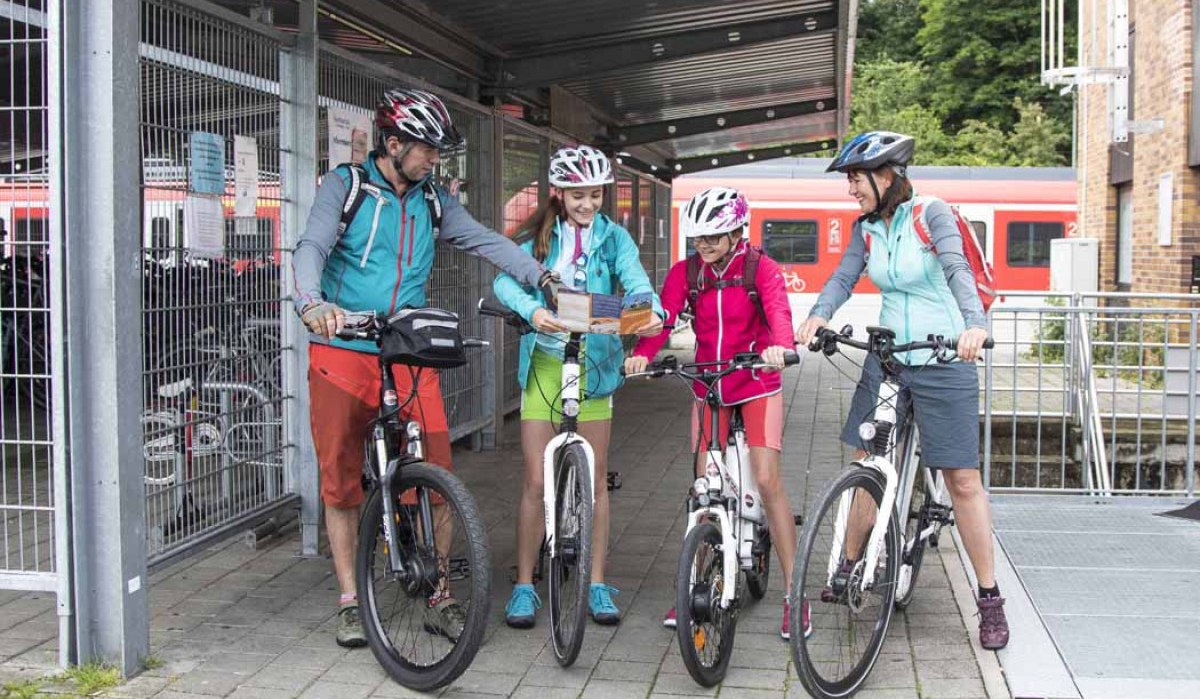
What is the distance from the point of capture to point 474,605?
166 inches

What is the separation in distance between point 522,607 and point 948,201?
20407mm

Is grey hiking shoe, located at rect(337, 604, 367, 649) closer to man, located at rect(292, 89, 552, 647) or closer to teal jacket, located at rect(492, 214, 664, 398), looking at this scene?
man, located at rect(292, 89, 552, 647)

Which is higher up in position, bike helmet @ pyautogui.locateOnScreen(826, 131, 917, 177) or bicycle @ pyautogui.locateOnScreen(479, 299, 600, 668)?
bike helmet @ pyautogui.locateOnScreen(826, 131, 917, 177)

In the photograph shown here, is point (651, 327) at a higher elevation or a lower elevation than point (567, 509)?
higher

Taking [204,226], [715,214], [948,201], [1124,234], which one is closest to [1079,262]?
[1124,234]

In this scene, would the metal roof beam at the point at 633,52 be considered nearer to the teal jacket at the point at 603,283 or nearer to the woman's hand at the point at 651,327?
the teal jacket at the point at 603,283

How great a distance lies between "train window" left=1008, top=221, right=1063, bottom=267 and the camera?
24031mm

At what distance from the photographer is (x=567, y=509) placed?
4.72m

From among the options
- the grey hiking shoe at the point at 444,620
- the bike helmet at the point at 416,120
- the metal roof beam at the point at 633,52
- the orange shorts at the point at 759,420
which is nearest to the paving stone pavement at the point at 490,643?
the grey hiking shoe at the point at 444,620

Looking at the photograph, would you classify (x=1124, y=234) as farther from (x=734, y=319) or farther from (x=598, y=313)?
(x=598, y=313)

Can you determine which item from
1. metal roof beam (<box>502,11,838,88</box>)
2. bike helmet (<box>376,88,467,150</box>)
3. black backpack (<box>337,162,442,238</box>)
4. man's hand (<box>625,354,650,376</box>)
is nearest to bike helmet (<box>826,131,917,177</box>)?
man's hand (<box>625,354,650,376</box>)

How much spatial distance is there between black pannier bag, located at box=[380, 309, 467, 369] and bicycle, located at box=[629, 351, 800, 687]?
656 mm

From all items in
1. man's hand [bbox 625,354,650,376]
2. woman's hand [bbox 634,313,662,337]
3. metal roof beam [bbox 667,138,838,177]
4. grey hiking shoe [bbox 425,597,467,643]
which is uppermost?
metal roof beam [bbox 667,138,838,177]

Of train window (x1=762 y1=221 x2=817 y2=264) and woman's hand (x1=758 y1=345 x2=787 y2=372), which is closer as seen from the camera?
woman's hand (x1=758 y1=345 x2=787 y2=372)
